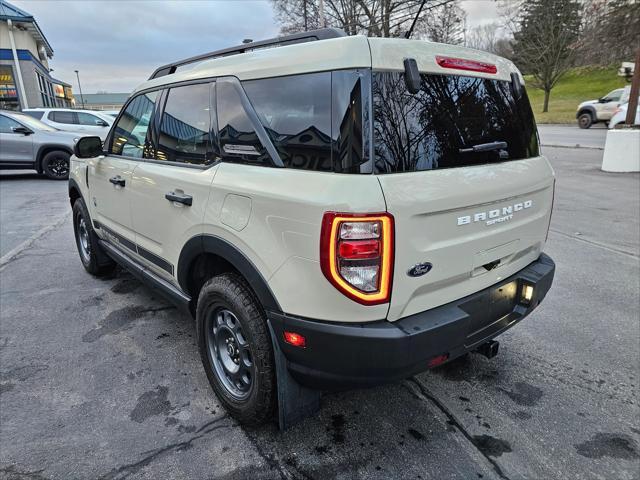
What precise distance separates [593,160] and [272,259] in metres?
14.6

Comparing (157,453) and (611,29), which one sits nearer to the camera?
(157,453)

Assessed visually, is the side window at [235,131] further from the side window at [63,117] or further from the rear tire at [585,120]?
the rear tire at [585,120]

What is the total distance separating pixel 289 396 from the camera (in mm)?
2131

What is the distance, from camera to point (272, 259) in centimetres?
196

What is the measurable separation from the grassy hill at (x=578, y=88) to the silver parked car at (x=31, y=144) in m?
39.5

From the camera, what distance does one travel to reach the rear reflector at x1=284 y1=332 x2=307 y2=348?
1.92 meters

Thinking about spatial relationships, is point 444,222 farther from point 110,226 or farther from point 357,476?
point 110,226

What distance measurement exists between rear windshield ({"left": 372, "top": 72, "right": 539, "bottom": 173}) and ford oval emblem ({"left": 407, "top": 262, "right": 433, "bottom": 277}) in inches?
16.5

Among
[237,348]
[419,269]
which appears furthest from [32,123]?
[419,269]

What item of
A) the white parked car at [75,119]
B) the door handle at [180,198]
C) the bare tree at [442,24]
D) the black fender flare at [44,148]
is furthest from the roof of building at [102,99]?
the door handle at [180,198]

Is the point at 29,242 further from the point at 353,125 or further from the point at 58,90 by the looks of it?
the point at 58,90

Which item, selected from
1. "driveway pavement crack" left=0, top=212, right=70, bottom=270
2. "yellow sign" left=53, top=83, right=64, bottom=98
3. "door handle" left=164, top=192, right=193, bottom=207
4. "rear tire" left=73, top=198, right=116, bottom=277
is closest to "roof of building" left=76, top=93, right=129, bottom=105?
"yellow sign" left=53, top=83, right=64, bottom=98

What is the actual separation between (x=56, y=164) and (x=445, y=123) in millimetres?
12662

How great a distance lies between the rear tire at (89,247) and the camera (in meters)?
4.40
